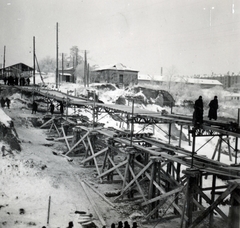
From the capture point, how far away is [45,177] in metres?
12.3

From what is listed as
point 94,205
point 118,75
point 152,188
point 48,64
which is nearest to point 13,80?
point 118,75

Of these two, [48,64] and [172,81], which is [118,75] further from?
[48,64]

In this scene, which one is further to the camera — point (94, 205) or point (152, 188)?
point (94, 205)

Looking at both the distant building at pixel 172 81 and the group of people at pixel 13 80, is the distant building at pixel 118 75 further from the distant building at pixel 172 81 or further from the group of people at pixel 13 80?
the group of people at pixel 13 80

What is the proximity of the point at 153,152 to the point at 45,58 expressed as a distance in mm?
86754

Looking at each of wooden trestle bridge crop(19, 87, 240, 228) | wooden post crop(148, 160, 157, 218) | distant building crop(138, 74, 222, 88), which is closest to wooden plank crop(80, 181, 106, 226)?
wooden trestle bridge crop(19, 87, 240, 228)

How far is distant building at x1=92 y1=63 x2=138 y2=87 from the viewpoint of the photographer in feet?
164

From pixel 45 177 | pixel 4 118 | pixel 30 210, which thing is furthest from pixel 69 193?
pixel 4 118

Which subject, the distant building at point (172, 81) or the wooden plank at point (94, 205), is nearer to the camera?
the wooden plank at point (94, 205)

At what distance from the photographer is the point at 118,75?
5050 centimetres

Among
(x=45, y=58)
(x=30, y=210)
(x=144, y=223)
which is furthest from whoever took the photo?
(x=45, y=58)

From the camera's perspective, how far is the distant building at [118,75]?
50094 millimetres

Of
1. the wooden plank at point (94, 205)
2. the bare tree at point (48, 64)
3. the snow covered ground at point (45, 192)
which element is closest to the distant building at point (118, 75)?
the snow covered ground at point (45, 192)

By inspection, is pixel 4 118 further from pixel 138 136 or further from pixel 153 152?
pixel 153 152
